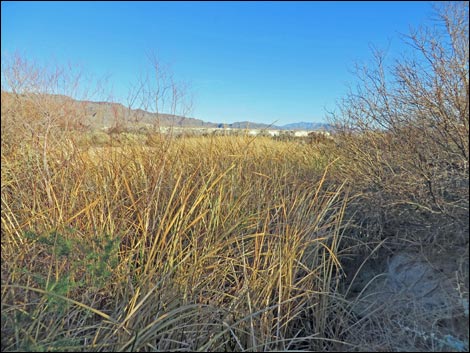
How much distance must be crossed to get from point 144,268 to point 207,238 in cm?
40

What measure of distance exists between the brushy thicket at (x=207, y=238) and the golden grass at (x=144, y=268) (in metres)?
0.01

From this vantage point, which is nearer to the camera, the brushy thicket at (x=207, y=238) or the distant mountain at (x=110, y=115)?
the brushy thicket at (x=207, y=238)

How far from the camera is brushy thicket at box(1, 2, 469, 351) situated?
4.34 ft

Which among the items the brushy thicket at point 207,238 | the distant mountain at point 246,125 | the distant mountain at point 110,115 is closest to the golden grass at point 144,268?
the brushy thicket at point 207,238

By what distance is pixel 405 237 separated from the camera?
188cm

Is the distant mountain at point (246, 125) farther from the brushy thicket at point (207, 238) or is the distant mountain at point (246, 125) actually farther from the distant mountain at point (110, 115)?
the brushy thicket at point (207, 238)

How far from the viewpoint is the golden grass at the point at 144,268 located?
1270 mm

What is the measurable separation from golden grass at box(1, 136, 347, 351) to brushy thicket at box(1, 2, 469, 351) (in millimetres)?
10

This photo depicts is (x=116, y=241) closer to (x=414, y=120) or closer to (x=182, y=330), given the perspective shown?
(x=182, y=330)

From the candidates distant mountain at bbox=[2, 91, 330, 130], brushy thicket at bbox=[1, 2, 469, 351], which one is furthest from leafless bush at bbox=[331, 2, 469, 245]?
distant mountain at bbox=[2, 91, 330, 130]

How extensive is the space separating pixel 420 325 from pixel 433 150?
3.49ft

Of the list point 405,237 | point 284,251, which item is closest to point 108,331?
point 284,251

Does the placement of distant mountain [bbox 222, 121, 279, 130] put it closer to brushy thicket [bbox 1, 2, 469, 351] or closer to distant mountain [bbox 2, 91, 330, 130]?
distant mountain [bbox 2, 91, 330, 130]

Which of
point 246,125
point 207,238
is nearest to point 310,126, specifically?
point 246,125
